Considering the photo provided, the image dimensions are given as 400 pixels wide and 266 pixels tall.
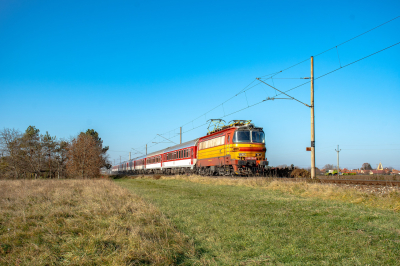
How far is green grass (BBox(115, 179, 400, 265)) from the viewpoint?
4.71 metres

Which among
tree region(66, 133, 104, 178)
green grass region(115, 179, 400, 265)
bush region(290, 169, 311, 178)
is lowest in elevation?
green grass region(115, 179, 400, 265)

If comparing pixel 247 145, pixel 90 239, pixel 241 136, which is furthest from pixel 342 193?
pixel 241 136

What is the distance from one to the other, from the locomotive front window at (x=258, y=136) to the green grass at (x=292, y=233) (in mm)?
11984

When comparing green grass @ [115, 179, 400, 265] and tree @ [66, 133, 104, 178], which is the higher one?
tree @ [66, 133, 104, 178]

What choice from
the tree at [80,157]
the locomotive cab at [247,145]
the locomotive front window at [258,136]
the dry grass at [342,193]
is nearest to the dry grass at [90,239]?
the dry grass at [342,193]

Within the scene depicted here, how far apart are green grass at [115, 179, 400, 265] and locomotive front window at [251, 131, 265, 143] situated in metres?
12.0

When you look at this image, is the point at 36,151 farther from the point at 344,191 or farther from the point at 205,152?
the point at 344,191

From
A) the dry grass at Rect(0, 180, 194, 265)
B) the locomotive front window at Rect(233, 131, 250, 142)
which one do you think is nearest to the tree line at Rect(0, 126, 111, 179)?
the locomotive front window at Rect(233, 131, 250, 142)

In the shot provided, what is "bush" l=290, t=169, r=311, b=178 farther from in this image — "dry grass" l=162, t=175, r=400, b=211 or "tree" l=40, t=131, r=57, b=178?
"tree" l=40, t=131, r=57, b=178

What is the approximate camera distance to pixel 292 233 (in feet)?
19.9

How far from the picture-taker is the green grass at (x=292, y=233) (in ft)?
15.5

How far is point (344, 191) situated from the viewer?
418 inches

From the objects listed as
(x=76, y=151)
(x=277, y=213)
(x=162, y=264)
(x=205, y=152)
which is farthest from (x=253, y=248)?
(x=76, y=151)

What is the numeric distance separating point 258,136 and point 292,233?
617 inches
